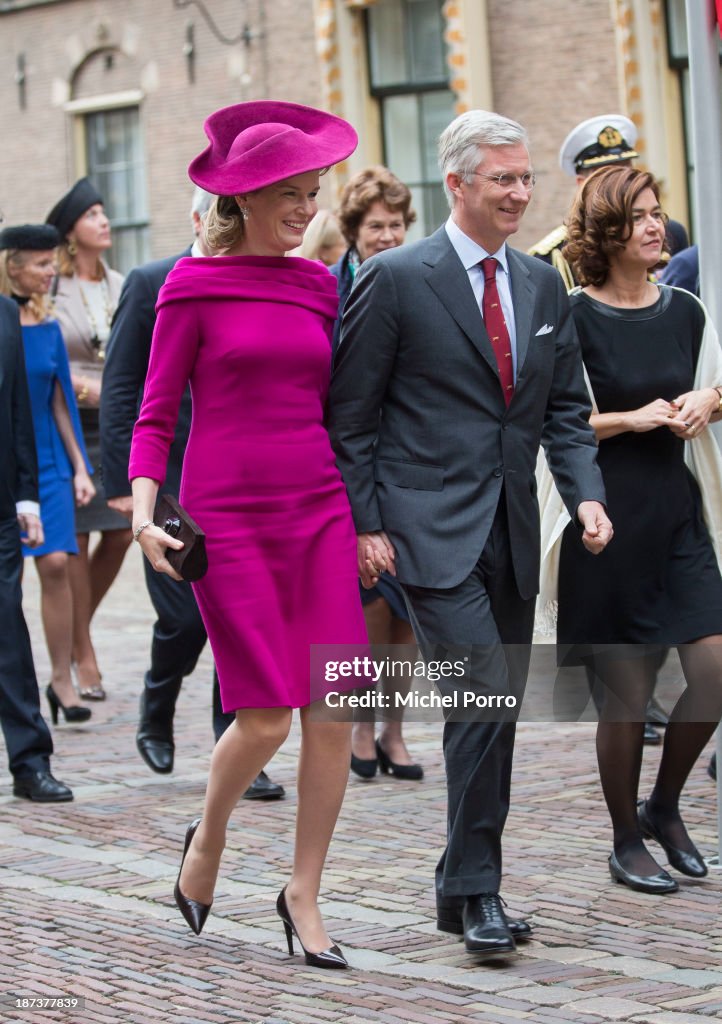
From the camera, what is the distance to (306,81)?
17969mm

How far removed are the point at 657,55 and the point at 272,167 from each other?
1152cm

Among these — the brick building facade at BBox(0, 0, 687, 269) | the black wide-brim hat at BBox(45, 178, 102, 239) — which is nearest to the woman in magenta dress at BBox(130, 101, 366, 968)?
the black wide-brim hat at BBox(45, 178, 102, 239)

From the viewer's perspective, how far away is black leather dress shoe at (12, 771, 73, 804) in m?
6.50

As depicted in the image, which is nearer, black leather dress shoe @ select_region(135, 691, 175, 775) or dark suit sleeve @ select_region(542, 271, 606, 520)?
dark suit sleeve @ select_region(542, 271, 606, 520)

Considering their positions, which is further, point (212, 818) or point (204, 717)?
point (204, 717)

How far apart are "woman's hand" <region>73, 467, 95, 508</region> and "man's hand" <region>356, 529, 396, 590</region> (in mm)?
3885

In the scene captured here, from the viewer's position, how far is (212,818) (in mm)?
4551

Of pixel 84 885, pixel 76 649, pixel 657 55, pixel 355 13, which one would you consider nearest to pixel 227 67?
pixel 355 13

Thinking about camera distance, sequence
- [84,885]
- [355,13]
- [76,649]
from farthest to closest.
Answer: [355,13], [76,649], [84,885]

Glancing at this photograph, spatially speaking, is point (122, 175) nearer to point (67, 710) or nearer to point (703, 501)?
point (67, 710)

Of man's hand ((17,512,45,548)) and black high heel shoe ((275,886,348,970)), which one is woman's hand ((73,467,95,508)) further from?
black high heel shoe ((275,886,348,970))

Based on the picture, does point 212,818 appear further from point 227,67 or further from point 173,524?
point 227,67

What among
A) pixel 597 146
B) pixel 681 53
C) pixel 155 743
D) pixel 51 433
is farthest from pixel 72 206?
pixel 681 53

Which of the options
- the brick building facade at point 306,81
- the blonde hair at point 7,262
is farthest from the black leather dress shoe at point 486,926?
the brick building facade at point 306,81
